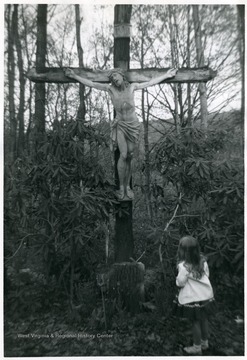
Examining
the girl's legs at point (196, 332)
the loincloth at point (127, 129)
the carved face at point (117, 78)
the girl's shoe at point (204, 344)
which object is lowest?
the girl's shoe at point (204, 344)

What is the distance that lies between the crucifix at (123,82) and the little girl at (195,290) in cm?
81

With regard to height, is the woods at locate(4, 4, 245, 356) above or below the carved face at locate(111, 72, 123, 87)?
below

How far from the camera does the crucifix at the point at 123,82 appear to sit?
3.20 metres

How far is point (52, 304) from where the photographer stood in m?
3.31

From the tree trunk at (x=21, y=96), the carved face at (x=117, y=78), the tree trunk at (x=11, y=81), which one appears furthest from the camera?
the tree trunk at (x=21, y=96)

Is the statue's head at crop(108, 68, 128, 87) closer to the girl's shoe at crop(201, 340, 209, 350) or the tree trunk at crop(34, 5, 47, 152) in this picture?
the tree trunk at crop(34, 5, 47, 152)

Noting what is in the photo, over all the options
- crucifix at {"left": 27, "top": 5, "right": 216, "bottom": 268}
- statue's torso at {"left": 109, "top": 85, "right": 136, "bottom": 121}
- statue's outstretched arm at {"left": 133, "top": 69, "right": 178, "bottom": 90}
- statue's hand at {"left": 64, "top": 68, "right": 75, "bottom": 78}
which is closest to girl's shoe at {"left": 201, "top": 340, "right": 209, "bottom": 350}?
crucifix at {"left": 27, "top": 5, "right": 216, "bottom": 268}

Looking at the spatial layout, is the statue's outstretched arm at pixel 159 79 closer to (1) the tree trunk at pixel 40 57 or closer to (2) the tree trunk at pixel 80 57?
(1) the tree trunk at pixel 40 57

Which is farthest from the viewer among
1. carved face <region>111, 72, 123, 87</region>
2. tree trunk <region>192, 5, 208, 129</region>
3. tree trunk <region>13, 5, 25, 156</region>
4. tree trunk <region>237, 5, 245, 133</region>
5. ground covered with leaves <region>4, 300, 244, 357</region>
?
tree trunk <region>192, 5, 208, 129</region>

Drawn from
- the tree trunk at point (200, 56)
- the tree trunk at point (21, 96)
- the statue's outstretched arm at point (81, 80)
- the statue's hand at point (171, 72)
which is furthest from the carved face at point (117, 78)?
the tree trunk at point (21, 96)

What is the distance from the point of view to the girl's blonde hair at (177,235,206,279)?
2.64 meters

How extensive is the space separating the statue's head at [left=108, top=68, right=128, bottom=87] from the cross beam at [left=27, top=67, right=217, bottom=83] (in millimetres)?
113

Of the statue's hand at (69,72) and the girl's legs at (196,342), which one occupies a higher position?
the statue's hand at (69,72)

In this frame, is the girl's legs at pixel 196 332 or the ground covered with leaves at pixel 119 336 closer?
the girl's legs at pixel 196 332
